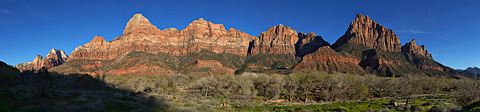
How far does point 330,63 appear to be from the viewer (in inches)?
7274

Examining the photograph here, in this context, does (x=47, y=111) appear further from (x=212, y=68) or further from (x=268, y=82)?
(x=212, y=68)

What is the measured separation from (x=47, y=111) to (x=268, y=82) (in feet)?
183

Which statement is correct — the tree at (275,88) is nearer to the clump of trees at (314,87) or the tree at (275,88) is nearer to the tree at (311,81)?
the clump of trees at (314,87)

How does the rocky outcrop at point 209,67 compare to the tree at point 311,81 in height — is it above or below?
above

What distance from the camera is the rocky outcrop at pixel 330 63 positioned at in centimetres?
17712

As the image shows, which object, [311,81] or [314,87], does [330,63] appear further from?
[311,81]

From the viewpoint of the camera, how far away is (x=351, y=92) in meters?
58.3

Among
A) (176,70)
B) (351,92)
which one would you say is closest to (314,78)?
(351,92)

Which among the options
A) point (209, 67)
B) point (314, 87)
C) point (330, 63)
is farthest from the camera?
point (330, 63)

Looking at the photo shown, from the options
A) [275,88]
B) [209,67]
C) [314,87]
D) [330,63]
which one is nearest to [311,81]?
[314,87]

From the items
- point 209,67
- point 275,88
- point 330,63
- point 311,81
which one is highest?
point 330,63

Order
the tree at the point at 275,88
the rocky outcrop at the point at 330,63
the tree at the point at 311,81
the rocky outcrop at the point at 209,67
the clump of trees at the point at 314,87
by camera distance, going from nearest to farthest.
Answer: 1. the clump of trees at the point at 314,87
2. the tree at the point at 275,88
3. the tree at the point at 311,81
4. the rocky outcrop at the point at 209,67
5. the rocky outcrop at the point at 330,63

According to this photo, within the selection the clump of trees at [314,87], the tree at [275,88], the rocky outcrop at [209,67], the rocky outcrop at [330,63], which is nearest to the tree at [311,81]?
the clump of trees at [314,87]

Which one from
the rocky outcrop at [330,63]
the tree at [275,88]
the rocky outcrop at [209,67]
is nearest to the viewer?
the tree at [275,88]
